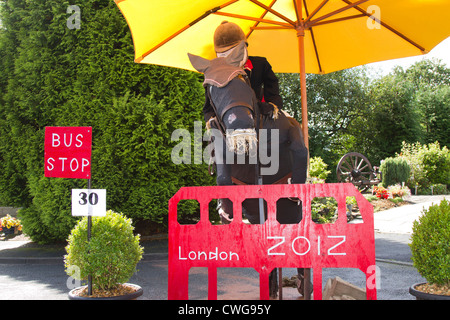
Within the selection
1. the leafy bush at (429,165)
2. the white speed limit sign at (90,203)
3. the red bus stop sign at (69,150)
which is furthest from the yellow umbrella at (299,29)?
the leafy bush at (429,165)

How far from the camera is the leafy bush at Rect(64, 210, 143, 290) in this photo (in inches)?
171

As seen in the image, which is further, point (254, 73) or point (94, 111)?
point (94, 111)

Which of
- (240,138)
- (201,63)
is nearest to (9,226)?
(201,63)

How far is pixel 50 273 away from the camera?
7629 mm

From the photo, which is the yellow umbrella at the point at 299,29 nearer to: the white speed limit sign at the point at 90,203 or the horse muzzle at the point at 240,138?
the white speed limit sign at the point at 90,203

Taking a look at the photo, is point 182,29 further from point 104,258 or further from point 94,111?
point 94,111

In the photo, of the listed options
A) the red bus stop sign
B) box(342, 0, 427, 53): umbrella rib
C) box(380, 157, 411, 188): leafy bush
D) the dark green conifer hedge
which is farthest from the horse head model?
box(380, 157, 411, 188): leafy bush

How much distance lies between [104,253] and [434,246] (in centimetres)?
319

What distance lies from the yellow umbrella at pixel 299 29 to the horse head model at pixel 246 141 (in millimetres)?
1275

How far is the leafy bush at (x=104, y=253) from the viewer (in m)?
4.34

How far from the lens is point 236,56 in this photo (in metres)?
3.25

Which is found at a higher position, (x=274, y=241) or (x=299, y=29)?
(x=299, y=29)
